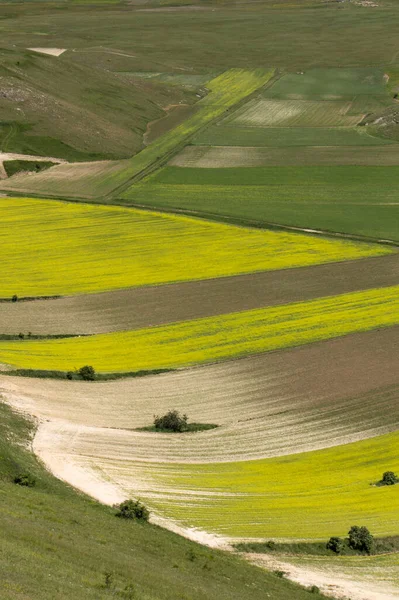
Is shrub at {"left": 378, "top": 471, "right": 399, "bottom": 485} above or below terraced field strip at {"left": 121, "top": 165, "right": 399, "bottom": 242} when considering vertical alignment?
below

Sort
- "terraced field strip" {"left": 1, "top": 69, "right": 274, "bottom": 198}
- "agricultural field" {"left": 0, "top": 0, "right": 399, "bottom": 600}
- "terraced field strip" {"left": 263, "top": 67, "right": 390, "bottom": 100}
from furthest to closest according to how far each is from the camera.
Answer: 1. "terraced field strip" {"left": 263, "top": 67, "right": 390, "bottom": 100}
2. "terraced field strip" {"left": 1, "top": 69, "right": 274, "bottom": 198}
3. "agricultural field" {"left": 0, "top": 0, "right": 399, "bottom": 600}

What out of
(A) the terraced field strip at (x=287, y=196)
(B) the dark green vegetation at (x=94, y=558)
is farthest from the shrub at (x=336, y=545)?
(A) the terraced field strip at (x=287, y=196)

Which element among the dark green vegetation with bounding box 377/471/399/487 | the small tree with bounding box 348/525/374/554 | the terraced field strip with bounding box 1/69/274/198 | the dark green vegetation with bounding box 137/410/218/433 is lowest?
the small tree with bounding box 348/525/374/554

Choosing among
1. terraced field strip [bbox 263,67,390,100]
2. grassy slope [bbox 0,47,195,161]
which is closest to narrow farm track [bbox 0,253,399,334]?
grassy slope [bbox 0,47,195,161]

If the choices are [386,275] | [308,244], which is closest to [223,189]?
[308,244]

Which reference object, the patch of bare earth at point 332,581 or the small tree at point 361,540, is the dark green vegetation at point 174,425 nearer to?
the patch of bare earth at point 332,581

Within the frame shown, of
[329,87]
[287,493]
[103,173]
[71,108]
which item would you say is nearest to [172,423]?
[287,493]

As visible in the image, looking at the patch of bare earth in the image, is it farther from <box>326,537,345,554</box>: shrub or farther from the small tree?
the small tree
